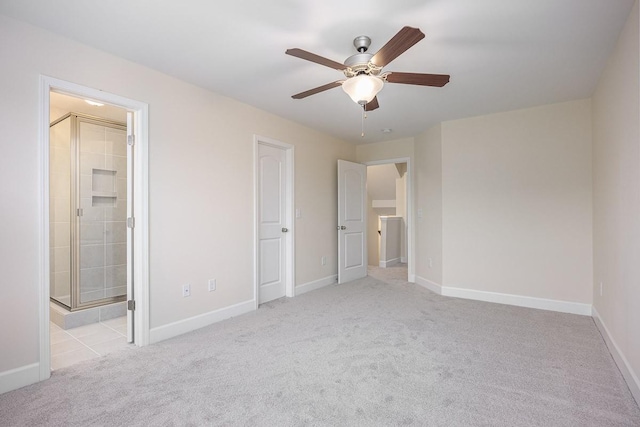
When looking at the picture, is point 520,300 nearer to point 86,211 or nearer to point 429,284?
point 429,284

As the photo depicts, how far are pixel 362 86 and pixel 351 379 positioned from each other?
1930mm

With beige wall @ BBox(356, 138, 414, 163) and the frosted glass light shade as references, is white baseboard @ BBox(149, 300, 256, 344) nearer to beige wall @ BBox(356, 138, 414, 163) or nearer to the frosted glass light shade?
the frosted glass light shade

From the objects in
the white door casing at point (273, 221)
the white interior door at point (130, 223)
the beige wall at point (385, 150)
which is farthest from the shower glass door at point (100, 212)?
the beige wall at point (385, 150)

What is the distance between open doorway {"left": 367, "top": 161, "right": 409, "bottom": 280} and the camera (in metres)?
6.88

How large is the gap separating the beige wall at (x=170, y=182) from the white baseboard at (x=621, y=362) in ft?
10.5

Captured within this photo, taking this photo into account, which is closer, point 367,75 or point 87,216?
point 367,75

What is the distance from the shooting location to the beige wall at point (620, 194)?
6.37 feet

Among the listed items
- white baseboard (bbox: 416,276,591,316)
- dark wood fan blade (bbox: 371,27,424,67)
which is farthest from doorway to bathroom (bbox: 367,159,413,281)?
dark wood fan blade (bbox: 371,27,424,67)

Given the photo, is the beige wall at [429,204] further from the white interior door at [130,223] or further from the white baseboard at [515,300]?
the white interior door at [130,223]

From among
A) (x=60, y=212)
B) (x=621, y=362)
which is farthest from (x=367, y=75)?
(x=60, y=212)

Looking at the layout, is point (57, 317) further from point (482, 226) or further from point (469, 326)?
point (482, 226)

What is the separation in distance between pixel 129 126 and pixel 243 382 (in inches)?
89.6

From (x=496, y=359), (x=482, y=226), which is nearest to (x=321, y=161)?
(x=482, y=226)

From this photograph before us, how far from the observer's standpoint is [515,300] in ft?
12.6
